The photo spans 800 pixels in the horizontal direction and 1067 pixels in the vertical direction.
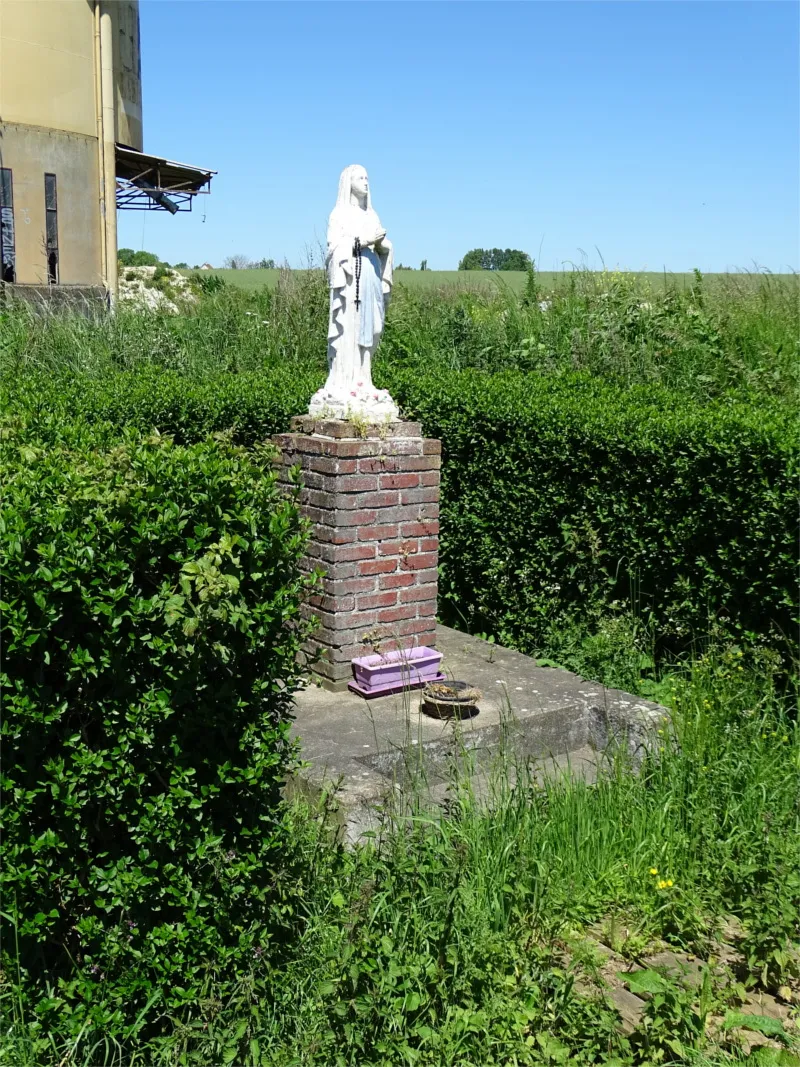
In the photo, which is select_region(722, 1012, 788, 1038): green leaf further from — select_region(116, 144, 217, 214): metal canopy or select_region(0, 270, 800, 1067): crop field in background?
select_region(116, 144, 217, 214): metal canopy

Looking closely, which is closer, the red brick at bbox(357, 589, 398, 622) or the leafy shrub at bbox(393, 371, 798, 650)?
the leafy shrub at bbox(393, 371, 798, 650)

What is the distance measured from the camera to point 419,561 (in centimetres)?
567

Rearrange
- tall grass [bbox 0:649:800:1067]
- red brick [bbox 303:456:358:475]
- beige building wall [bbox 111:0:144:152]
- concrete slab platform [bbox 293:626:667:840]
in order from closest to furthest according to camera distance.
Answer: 1. tall grass [bbox 0:649:800:1067]
2. concrete slab platform [bbox 293:626:667:840]
3. red brick [bbox 303:456:358:475]
4. beige building wall [bbox 111:0:144:152]

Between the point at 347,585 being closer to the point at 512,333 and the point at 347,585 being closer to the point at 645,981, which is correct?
the point at 645,981

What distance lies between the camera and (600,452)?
615 centimetres

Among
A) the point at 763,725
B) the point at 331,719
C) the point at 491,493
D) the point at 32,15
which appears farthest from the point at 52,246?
the point at 763,725

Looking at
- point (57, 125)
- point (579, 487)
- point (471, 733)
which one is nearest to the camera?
point (471, 733)

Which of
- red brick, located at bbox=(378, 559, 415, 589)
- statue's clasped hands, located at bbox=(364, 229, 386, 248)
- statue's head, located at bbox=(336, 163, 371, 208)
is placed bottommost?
red brick, located at bbox=(378, 559, 415, 589)

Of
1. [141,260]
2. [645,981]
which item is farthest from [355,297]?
[141,260]

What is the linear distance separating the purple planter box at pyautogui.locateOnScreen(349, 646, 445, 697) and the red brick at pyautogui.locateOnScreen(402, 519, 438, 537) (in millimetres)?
687

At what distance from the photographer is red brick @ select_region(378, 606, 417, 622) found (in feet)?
18.2

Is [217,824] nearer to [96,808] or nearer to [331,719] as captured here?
[96,808]

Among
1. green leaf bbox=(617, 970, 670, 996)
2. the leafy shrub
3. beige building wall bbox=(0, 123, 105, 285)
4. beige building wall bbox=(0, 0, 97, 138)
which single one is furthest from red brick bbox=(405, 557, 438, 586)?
beige building wall bbox=(0, 0, 97, 138)

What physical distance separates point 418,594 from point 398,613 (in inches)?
6.7
